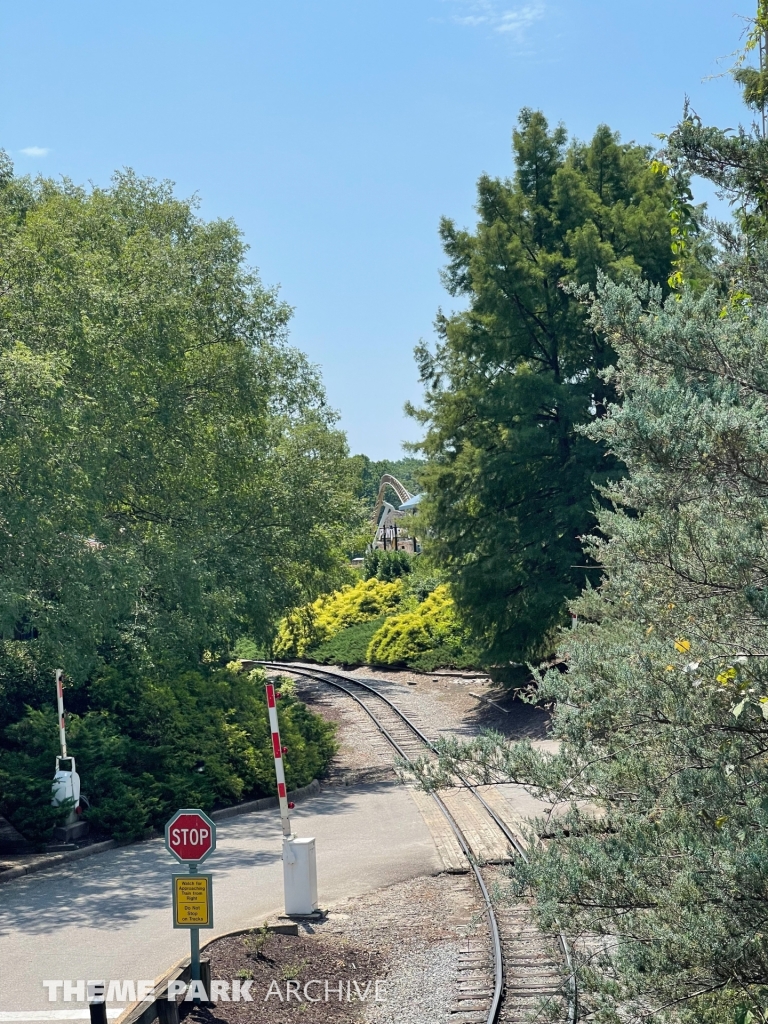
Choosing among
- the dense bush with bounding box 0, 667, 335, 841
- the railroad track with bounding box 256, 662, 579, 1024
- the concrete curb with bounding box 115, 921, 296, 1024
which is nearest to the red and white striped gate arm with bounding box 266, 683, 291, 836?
the concrete curb with bounding box 115, 921, 296, 1024

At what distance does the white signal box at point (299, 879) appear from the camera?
1076 cm

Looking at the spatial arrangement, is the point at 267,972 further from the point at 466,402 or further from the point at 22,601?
the point at 466,402

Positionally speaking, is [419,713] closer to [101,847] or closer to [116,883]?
[101,847]

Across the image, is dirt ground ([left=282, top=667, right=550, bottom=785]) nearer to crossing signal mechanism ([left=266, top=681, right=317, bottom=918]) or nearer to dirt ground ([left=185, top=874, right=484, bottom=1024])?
dirt ground ([left=185, top=874, right=484, bottom=1024])

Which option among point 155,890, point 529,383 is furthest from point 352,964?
point 529,383

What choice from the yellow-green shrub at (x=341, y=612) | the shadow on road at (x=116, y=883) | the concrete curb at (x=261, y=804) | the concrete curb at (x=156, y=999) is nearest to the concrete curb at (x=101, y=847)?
the concrete curb at (x=261, y=804)

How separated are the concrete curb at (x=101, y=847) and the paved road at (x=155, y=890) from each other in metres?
0.17

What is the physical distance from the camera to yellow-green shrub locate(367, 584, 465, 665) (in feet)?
111

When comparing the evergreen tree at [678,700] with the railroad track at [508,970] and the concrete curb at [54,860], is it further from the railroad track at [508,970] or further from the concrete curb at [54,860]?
the concrete curb at [54,860]

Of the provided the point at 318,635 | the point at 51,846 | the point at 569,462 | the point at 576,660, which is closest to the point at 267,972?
the point at 576,660

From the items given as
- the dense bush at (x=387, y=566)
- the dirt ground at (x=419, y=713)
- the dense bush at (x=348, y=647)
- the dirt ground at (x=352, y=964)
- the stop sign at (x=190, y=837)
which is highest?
the dense bush at (x=387, y=566)

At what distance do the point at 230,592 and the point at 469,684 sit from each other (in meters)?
12.2

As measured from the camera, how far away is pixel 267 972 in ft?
29.9

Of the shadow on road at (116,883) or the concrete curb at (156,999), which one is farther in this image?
the shadow on road at (116,883)
